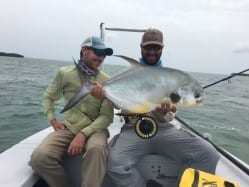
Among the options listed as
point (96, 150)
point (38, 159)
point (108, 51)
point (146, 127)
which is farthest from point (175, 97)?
point (38, 159)

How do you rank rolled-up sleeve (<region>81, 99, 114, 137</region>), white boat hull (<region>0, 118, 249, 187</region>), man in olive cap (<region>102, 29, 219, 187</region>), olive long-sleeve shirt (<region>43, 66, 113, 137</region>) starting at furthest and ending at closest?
1. olive long-sleeve shirt (<region>43, 66, 113, 137</region>)
2. rolled-up sleeve (<region>81, 99, 114, 137</region>)
3. man in olive cap (<region>102, 29, 219, 187</region>)
4. white boat hull (<region>0, 118, 249, 187</region>)

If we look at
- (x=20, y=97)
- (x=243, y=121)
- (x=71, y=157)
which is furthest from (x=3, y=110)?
(x=71, y=157)

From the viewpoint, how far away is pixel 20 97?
16.1 m

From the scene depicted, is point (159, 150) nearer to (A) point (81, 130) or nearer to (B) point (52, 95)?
(A) point (81, 130)

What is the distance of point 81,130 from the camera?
348 cm

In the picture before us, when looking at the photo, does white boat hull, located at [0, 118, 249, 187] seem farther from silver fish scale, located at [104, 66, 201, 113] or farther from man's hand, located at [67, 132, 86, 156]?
silver fish scale, located at [104, 66, 201, 113]

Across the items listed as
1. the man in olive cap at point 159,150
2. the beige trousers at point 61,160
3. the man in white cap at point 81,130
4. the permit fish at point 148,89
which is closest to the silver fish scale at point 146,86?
the permit fish at point 148,89

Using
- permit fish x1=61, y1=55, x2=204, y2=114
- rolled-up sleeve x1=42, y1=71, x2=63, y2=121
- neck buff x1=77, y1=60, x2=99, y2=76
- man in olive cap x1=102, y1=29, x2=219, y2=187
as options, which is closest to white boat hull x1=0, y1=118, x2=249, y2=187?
man in olive cap x1=102, y1=29, x2=219, y2=187

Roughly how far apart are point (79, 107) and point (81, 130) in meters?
0.28

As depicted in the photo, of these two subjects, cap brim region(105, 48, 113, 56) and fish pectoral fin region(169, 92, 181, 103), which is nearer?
fish pectoral fin region(169, 92, 181, 103)

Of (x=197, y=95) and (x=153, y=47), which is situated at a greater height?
(x=153, y=47)

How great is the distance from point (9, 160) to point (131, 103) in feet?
4.10

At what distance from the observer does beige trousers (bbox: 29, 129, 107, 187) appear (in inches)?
122

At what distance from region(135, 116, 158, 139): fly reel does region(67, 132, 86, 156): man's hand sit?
1.63 ft
